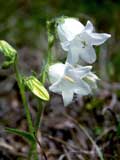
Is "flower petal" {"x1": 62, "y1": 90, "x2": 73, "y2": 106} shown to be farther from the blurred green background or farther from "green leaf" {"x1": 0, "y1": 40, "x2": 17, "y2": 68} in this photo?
the blurred green background

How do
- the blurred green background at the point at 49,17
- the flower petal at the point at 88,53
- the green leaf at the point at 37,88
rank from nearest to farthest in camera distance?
the green leaf at the point at 37,88
the flower petal at the point at 88,53
the blurred green background at the point at 49,17

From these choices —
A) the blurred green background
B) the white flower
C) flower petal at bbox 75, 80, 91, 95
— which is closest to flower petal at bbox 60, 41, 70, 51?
the white flower

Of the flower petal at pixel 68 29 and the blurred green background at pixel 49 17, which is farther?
the blurred green background at pixel 49 17

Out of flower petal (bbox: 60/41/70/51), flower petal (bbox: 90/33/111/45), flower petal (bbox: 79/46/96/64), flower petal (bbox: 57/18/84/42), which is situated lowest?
flower petal (bbox: 79/46/96/64)

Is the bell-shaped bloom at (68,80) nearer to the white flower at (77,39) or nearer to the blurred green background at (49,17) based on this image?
the white flower at (77,39)

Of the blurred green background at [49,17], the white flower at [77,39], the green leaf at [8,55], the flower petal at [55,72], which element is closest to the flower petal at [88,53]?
the white flower at [77,39]

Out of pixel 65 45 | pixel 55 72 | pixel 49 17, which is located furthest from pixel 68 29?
pixel 49 17

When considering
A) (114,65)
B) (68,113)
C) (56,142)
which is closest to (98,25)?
(114,65)
